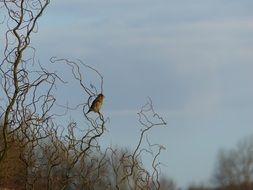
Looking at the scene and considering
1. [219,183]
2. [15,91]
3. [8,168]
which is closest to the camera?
[15,91]

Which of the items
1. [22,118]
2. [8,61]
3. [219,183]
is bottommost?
[22,118]

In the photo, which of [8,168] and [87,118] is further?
[8,168]

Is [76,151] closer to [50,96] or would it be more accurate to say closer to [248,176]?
[50,96]

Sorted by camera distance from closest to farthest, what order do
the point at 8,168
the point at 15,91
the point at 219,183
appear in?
the point at 15,91 → the point at 8,168 → the point at 219,183

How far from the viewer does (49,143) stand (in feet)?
20.9

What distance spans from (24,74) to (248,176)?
57.1 m

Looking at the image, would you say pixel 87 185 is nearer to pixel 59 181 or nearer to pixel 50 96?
pixel 59 181

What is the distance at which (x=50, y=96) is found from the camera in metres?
6.19

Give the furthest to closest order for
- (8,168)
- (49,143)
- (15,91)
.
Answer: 1. (8,168)
2. (49,143)
3. (15,91)

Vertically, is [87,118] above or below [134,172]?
above

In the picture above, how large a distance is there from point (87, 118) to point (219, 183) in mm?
53674

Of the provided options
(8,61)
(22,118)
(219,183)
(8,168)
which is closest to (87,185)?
(22,118)

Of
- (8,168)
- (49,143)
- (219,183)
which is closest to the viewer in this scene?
(49,143)

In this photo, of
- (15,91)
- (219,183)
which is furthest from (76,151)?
(219,183)
